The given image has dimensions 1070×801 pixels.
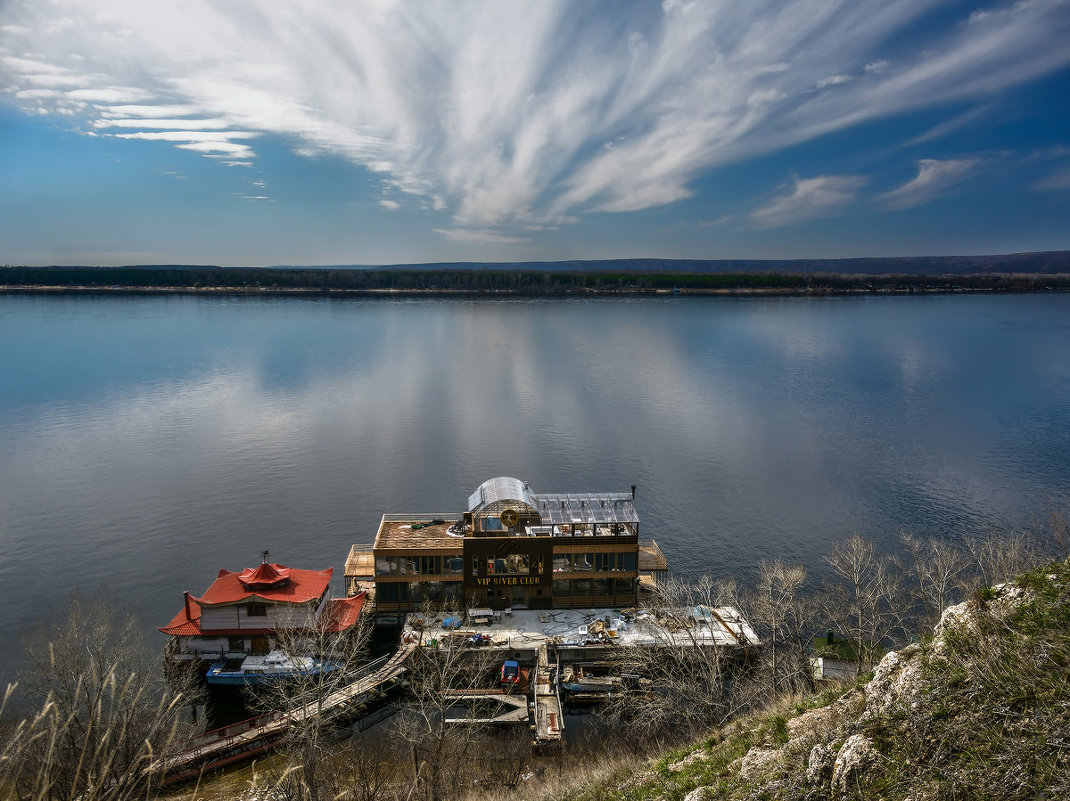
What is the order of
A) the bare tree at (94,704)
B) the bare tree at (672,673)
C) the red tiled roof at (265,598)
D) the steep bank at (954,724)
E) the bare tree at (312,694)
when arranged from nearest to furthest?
the steep bank at (954,724) → the bare tree at (94,704) → the bare tree at (312,694) → the bare tree at (672,673) → the red tiled roof at (265,598)

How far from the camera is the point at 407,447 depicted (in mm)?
79188

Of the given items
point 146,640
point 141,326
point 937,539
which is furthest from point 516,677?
point 141,326

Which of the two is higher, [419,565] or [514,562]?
[514,562]

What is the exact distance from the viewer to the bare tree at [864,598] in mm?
36344

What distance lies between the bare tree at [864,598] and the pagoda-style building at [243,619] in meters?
29.7

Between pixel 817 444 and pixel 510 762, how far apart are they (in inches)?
2501

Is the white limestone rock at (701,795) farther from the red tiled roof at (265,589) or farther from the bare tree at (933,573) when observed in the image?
the red tiled roof at (265,589)

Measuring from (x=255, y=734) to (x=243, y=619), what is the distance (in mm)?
8549

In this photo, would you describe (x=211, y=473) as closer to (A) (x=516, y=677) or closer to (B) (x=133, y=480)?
(B) (x=133, y=480)

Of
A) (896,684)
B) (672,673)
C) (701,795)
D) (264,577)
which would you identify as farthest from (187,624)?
(896,684)

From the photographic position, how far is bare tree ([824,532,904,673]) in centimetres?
3634

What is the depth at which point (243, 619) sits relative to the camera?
39.5 m

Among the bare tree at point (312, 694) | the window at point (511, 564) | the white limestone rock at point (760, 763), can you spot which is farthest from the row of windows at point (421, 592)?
the white limestone rock at point (760, 763)

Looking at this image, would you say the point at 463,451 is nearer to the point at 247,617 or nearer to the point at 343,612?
the point at 343,612
